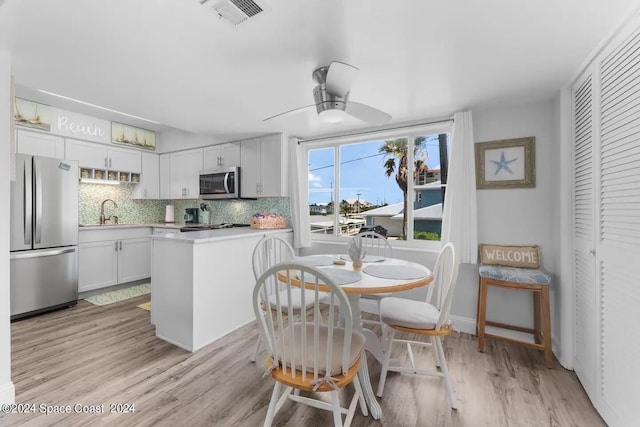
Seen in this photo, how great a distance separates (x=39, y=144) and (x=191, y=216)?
2065 millimetres

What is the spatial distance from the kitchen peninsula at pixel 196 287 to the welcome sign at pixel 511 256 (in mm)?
2421

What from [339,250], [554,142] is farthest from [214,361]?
[554,142]

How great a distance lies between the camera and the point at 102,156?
4152 millimetres

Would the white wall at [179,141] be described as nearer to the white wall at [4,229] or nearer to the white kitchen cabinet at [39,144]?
the white kitchen cabinet at [39,144]

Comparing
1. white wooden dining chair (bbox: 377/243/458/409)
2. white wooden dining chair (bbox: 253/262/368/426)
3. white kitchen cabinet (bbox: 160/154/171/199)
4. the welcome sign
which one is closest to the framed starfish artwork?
the welcome sign

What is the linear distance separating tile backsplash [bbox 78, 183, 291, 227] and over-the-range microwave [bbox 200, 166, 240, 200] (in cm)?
39

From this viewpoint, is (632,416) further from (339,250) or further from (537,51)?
(339,250)

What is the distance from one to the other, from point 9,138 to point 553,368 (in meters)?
4.17

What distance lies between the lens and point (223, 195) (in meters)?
4.11

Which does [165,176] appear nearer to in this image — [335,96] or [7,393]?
[7,393]

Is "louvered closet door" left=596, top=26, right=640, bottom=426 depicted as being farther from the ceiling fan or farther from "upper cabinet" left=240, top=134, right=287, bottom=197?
"upper cabinet" left=240, top=134, right=287, bottom=197

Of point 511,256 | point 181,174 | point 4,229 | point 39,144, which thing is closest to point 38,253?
point 39,144

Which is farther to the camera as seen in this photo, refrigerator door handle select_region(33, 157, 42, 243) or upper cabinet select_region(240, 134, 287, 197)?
upper cabinet select_region(240, 134, 287, 197)

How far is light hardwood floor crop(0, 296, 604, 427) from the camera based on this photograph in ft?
5.40
